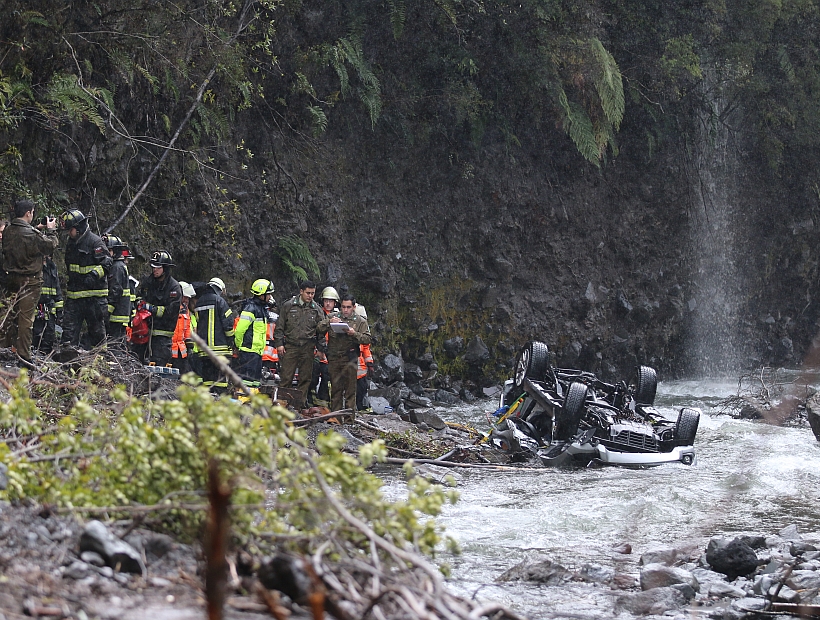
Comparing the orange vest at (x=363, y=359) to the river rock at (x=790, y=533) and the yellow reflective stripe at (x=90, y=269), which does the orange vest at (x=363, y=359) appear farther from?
the river rock at (x=790, y=533)

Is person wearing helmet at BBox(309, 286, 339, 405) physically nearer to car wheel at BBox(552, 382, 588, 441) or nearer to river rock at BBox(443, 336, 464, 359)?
car wheel at BBox(552, 382, 588, 441)

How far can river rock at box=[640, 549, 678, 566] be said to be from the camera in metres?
6.93

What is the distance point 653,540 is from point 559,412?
3186 millimetres

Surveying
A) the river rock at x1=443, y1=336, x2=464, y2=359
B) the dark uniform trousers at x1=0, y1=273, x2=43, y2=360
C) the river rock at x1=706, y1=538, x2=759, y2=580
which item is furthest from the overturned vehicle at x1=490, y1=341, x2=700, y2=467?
the dark uniform trousers at x1=0, y1=273, x2=43, y2=360

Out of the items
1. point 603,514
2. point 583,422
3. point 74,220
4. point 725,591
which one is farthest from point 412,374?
point 725,591

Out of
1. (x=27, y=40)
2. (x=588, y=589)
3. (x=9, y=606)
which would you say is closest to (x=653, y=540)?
(x=588, y=589)

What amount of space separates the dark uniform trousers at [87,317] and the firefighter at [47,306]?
0.23 meters

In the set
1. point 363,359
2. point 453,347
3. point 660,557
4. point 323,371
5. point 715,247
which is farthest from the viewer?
point 715,247

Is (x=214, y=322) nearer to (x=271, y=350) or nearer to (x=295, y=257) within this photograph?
(x=271, y=350)

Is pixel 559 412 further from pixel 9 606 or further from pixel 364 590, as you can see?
pixel 9 606

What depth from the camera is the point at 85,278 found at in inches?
422

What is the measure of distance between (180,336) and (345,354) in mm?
2246

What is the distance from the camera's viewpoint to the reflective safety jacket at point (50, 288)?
1104 cm

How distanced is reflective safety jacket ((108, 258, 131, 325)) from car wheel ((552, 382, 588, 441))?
212 inches
